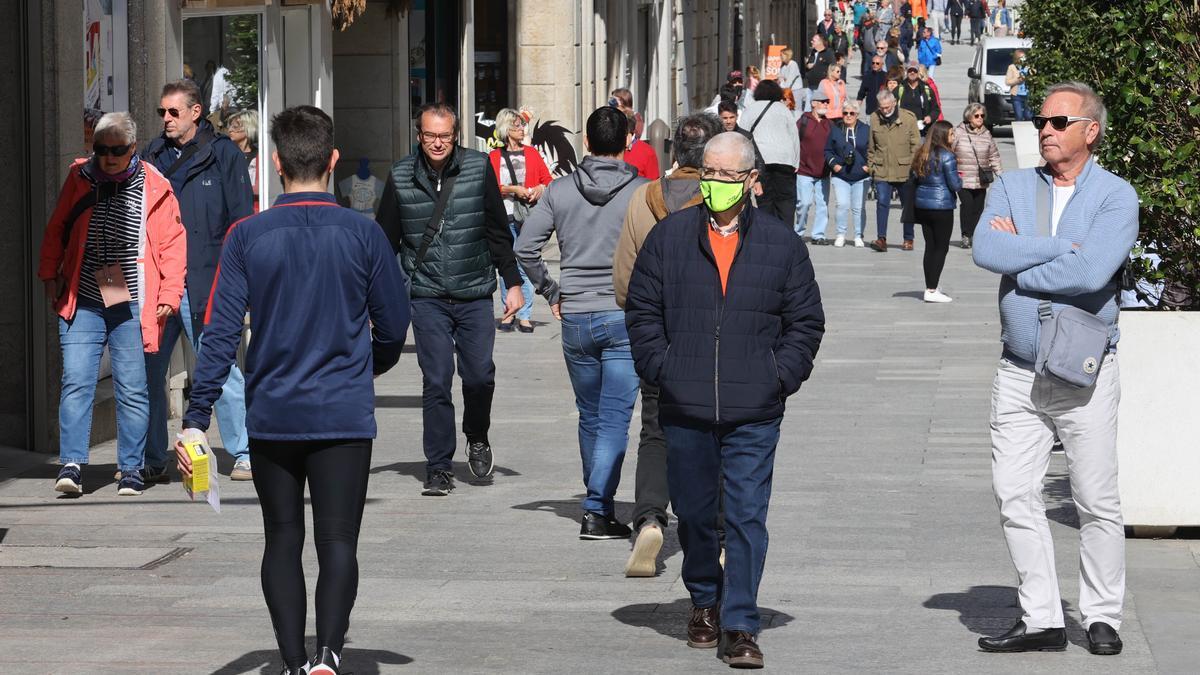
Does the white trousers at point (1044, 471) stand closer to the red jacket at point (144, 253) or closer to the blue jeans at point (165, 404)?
the red jacket at point (144, 253)

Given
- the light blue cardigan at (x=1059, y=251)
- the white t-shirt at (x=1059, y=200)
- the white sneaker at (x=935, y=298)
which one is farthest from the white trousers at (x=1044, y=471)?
the white sneaker at (x=935, y=298)

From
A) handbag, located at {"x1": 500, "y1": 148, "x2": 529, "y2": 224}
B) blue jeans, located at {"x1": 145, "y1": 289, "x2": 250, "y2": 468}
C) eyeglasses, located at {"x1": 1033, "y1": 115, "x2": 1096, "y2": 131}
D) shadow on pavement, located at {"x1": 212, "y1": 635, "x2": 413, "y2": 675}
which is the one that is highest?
eyeglasses, located at {"x1": 1033, "y1": 115, "x2": 1096, "y2": 131}

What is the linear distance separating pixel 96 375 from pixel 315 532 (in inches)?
157

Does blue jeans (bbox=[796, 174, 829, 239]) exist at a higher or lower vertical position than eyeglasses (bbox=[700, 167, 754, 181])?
lower

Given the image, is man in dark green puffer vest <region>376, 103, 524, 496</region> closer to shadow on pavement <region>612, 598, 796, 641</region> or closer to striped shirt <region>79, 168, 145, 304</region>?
striped shirt <region>79, 168, 145, 304</region>

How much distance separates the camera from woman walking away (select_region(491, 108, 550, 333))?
15.5 m

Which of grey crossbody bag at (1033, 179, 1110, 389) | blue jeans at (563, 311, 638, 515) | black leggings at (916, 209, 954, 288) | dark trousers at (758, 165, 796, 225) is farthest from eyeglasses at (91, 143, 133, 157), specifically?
dark trousers at (758, 165, 796, 225)

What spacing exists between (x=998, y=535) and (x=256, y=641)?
128 inches

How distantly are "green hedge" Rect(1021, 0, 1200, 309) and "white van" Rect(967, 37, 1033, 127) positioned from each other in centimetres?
3234

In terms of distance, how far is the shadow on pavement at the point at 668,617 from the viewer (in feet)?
21.9

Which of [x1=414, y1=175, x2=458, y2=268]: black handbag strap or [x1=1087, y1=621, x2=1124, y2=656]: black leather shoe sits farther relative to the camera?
[x1=414, y1=175, x2=458, y2=268]: black handbag strap

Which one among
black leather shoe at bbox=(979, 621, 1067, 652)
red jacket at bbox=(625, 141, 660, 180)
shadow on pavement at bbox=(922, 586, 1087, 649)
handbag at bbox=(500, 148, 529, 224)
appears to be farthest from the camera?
red jacket at bbox=(625, 141, 660, 180)

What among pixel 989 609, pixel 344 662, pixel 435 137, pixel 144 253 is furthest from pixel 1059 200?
pixel 144 253

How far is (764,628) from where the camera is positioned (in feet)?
21.9
